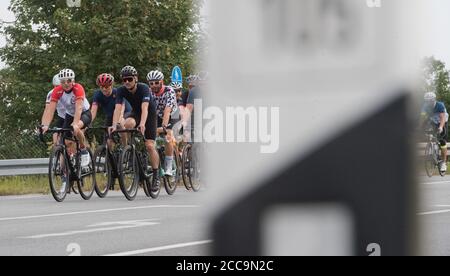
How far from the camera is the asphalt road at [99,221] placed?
607 centimetres

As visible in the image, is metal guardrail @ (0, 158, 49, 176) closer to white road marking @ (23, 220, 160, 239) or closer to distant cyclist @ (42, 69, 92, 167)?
distant cyclist @ (42, 69, 92, 167)

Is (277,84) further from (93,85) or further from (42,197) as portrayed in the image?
(93,85)

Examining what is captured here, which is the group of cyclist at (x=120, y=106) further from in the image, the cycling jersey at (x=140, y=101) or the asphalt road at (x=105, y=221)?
the asphalt road at (x=105, y=221)

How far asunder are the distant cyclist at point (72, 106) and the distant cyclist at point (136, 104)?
0.37 meters

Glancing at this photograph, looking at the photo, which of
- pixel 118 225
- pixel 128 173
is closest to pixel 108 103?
pixel 128 173

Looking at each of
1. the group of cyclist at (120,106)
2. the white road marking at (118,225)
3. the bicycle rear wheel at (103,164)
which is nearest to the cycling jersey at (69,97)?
the group of cyclist at (120,106)

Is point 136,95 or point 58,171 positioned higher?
point 136,95

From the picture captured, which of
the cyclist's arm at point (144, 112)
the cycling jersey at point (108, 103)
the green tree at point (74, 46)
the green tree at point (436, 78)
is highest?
the green tree at point (74, 46)

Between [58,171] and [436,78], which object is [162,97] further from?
[436,78]

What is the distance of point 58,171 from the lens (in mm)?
10094

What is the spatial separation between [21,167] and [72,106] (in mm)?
4729

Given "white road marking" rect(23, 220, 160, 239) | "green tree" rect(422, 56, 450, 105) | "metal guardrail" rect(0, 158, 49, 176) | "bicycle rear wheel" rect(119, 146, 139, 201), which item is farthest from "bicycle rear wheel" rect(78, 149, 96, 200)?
"green tree" rect(422, 56, 450, 105)
